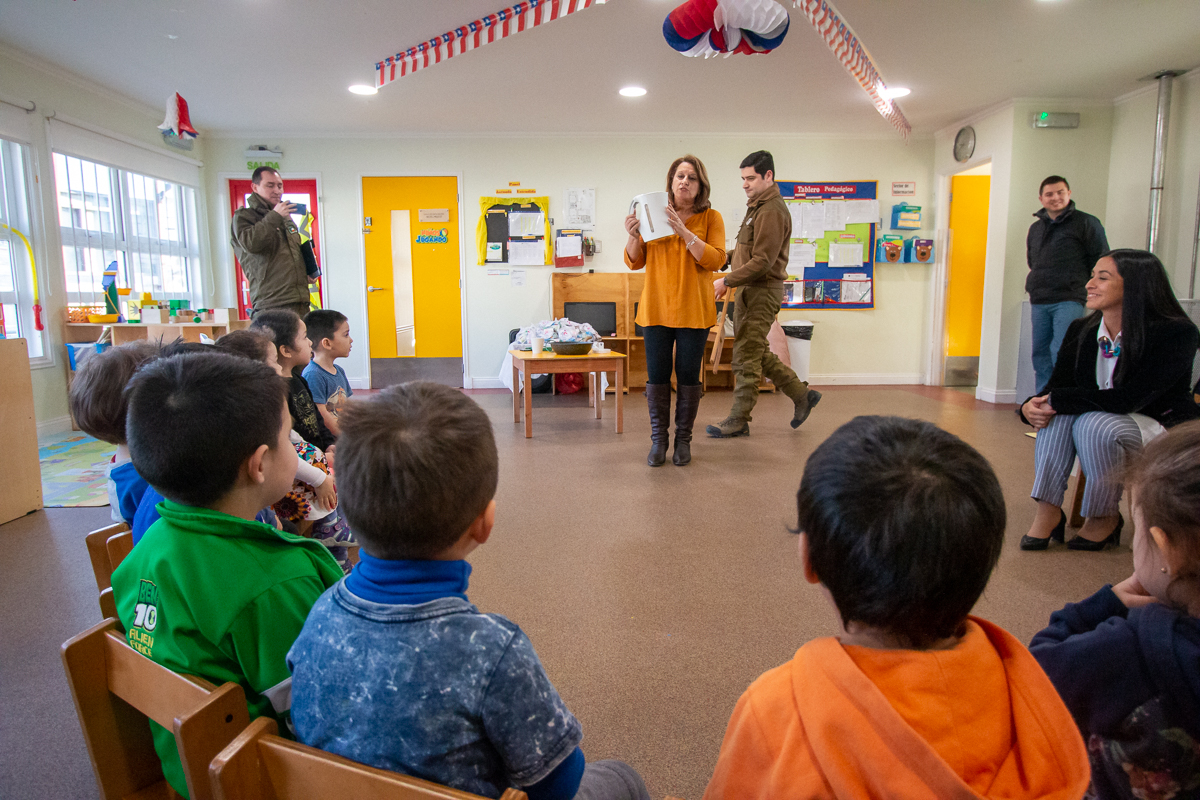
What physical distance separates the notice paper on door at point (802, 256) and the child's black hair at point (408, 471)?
6.30 metres

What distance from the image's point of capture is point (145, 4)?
3543mm

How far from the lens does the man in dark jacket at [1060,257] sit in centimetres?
444

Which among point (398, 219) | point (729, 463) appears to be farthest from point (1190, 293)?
point (398, 219)

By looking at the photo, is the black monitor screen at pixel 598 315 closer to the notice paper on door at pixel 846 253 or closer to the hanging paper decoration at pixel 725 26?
the notice paper on door at pixel 846 253

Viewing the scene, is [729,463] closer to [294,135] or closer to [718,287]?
[718,287]

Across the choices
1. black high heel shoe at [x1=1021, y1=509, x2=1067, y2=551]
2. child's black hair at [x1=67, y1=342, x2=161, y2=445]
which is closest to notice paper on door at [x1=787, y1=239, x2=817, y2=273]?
black high heel shoe at [x1=1021, y1=509, x2=1067, y2=551]

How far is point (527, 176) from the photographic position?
255 inches

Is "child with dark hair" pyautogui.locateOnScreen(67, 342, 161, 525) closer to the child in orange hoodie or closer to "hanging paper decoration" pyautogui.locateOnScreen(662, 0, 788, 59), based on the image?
the child in orange hoodie

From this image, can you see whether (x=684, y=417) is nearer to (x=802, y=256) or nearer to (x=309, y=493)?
(x=309, y=493)

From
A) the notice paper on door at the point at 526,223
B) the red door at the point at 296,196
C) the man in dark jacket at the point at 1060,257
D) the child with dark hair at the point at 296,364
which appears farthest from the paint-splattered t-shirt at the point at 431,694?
the red door at the point at 296,196

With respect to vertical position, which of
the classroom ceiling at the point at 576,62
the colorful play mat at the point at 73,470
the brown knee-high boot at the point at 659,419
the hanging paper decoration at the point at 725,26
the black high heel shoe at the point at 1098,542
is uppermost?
the classroom ceiling at the point at 576,62

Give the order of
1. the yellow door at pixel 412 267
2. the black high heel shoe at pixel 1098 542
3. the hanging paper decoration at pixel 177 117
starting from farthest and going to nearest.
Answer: the yellow door at pixel 412 267 < the hanging paper decoration at pixel 177 117 < the black high heel shoe at pixel 1098 542

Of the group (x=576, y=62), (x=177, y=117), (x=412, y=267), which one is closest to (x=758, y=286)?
(x=576, y=62)

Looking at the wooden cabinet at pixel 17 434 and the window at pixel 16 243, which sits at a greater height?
the window at pixel 16 243
